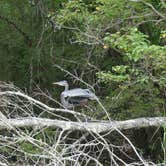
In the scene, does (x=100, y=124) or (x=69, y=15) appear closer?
(x=100, y=124)

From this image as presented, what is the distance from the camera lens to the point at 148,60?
5.88 metres

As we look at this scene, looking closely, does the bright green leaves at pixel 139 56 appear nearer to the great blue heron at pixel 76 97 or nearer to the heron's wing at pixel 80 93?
the heron's wing at pixel 80 93

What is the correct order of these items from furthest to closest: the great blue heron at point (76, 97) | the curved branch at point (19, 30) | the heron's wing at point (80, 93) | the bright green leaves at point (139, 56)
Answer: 1. the curved branch at point (19, 30)
2. the great blue heron at point (76, 97)
3. the heron's wing at point (80, 93)
4. the bright green leaves at point (139, 56)

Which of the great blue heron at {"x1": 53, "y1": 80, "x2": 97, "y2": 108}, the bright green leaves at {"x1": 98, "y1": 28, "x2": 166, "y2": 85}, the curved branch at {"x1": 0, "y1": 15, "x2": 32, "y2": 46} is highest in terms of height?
the bright green leaves at {"x1": 98, "y1": 28, "x2": 166, "y2": 85}

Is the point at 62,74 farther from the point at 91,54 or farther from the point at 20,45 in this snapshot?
the point at 91,54

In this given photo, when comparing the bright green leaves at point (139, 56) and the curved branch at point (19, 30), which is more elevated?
the bright green leaves at point (139, 56)

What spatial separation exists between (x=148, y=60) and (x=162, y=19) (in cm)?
71

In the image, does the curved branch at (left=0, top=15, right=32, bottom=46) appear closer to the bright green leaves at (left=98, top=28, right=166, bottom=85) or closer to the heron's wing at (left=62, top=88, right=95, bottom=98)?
the heron's wing at (left=62, top=88, right=95, bottom=98)

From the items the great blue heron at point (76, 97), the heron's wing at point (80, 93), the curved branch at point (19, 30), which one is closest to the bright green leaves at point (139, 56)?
the heron's wing at point (80, 93)

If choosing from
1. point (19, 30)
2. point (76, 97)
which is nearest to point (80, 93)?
point (76, 97)

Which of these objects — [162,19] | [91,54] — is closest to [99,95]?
[91,54]

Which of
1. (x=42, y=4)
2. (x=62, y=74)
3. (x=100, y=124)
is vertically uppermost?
(x=42, y=4)

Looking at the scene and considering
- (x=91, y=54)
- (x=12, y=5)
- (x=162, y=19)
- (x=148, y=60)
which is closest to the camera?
(x=148, y=60)

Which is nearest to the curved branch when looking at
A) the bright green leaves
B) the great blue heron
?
the great blue heron
